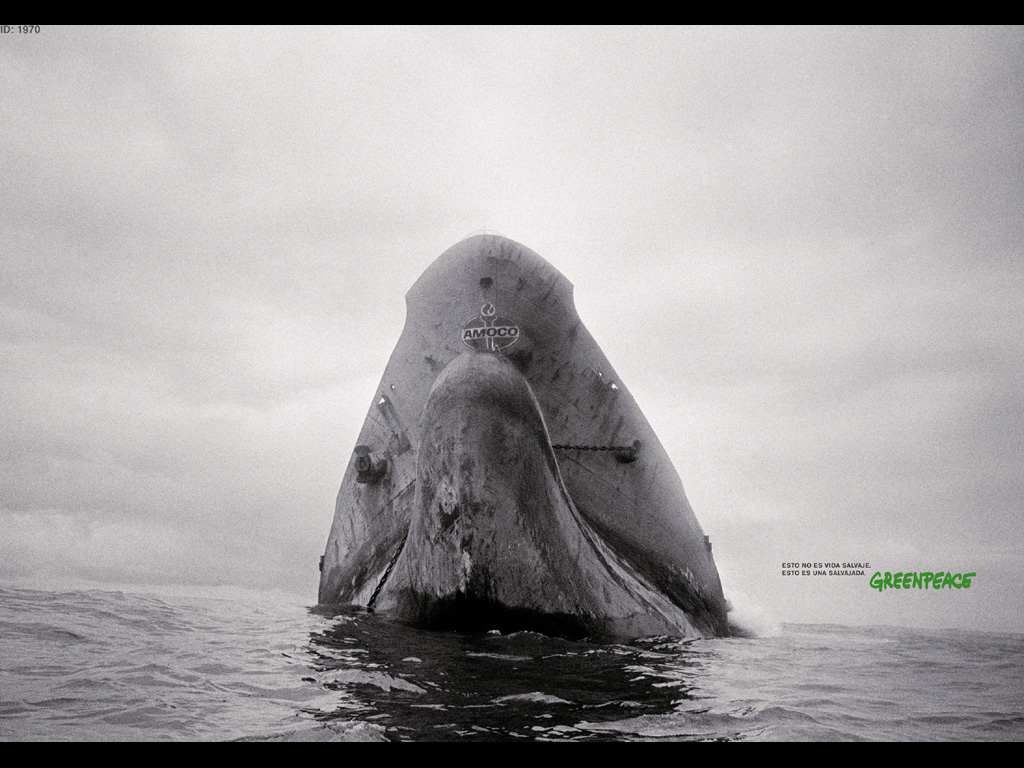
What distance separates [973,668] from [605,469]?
527cm

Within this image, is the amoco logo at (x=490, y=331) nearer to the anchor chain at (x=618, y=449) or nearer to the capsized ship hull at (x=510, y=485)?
the capsized ship hull at (x=510, y=485)

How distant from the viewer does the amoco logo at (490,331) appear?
1045 centimetres

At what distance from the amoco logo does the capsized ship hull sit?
2 centimetres

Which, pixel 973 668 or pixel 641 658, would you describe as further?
pixel 973 668

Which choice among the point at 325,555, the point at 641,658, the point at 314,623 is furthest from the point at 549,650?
the point at 325,555

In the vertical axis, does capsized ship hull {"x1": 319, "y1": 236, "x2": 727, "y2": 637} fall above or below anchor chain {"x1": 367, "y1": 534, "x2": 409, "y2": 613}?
above

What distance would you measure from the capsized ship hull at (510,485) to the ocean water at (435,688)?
0.55 metres

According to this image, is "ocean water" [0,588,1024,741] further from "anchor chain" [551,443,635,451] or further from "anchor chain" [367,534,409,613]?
"anchor chain" [551,443,635,451]

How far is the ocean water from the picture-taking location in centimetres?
380

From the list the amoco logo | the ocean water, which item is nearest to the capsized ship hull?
the amoco logo

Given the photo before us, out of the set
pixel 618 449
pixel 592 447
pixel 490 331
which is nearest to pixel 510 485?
pixel 490 331

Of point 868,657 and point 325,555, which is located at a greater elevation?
point 325,555

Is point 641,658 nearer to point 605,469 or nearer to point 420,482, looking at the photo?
→ point 420,482

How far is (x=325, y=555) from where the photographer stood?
39.4ft
